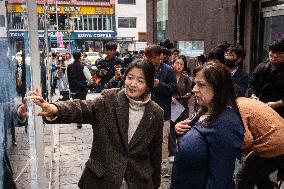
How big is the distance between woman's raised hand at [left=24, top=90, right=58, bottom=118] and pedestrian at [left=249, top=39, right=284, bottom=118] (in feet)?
8.60

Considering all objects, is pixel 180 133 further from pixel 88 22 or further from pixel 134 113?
pixel 88 22

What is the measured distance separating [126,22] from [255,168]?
44.3 meters

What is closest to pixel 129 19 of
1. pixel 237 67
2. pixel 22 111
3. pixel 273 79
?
pixel 237 67

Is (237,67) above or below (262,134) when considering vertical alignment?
above

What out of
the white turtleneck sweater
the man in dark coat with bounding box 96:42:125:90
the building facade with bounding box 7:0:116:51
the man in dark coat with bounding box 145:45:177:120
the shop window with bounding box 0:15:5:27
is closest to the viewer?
the shop window with bounding box 0:15:5:27

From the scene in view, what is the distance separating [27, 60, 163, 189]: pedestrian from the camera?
2.36m

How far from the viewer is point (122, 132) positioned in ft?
7.75

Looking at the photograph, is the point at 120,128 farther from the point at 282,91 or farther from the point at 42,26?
the point at 42,26

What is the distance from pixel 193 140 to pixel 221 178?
0.27m

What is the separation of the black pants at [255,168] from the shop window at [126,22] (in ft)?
143

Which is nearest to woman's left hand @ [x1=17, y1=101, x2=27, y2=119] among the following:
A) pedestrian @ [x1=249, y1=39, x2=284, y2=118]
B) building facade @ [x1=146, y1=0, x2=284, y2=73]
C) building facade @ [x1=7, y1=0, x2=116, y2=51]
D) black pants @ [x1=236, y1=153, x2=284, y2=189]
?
black pants @ [x1=236, y1=153, x2=284, y2=189]

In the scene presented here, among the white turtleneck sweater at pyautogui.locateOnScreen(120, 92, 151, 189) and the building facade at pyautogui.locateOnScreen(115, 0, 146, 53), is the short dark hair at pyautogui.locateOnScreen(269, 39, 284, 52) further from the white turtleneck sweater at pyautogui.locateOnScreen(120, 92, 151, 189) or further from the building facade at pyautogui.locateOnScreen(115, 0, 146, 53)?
the building facade at pyautogui.locateOnScreen(115, 0, 146, 53)

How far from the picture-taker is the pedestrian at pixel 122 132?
2.36 metres

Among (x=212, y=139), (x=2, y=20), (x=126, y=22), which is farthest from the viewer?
(x=126, y=22)
